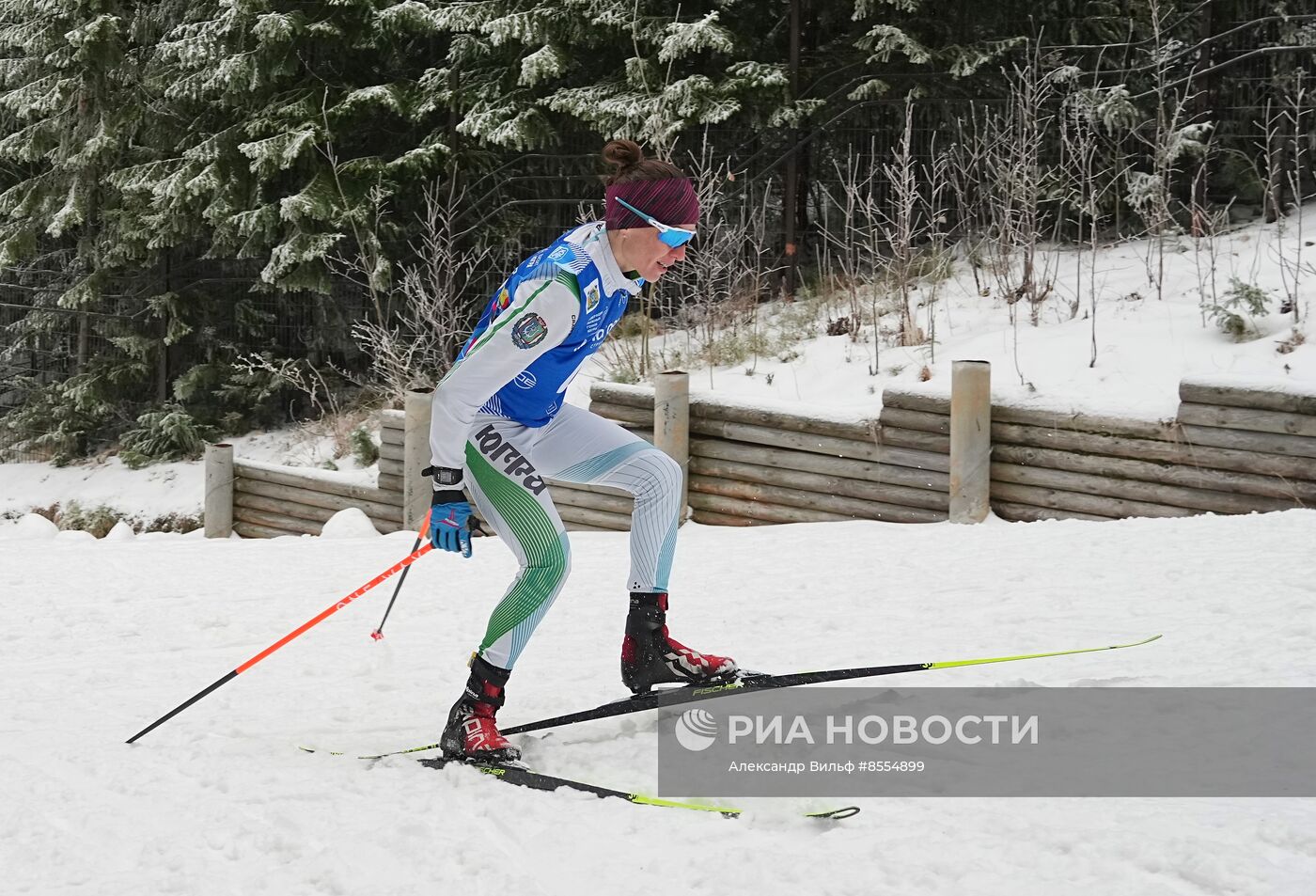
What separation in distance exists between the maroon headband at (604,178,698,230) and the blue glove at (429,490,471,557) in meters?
0.96

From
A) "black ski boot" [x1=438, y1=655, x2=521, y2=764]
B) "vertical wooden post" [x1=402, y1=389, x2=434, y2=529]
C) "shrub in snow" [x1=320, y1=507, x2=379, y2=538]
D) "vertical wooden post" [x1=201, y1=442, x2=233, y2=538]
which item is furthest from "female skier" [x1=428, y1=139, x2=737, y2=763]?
"vertical wooden post" [x1=201, y1=442, x2=233, y2=538]

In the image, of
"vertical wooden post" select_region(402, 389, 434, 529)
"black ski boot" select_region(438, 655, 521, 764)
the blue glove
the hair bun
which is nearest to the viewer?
the blue glove

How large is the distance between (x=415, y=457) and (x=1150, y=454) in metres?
4.65

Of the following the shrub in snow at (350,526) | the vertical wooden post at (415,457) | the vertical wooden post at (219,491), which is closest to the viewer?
the vertical wooden post at (415,457)

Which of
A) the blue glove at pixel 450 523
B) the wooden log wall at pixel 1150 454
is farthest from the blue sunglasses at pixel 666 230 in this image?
the wooden log wall at pixel 1150 454

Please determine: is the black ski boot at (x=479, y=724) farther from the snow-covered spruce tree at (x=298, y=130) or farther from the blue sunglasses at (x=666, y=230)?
the snow-covered spruce tree at (x=298, y=130)

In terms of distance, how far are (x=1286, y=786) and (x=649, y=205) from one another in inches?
93.8

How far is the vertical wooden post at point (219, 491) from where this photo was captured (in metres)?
9.57

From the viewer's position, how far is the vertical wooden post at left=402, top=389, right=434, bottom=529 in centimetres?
852

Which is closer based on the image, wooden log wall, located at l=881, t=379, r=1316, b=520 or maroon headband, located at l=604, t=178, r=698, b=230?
maroon headband, located at l=604, t=178, r=698, b=230

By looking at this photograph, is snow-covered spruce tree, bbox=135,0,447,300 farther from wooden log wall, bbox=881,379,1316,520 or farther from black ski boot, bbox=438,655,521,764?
black ski boot, bbox=438,655,521,764

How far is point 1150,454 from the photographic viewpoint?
676cm

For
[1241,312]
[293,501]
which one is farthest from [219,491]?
[1241,312]

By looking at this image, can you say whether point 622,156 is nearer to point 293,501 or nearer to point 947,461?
point 947,461
